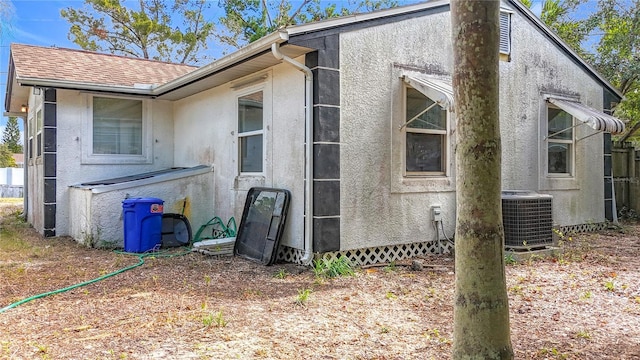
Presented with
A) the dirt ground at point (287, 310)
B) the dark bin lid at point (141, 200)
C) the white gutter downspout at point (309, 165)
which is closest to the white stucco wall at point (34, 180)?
the dark bin lid at point (141, 200)

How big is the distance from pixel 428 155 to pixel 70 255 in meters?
5.52

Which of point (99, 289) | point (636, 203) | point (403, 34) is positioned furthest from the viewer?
point (636, 203)

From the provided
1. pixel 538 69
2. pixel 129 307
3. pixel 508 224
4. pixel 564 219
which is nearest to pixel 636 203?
pixel 564 219

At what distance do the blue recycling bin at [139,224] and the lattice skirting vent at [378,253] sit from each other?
2381 millimetres

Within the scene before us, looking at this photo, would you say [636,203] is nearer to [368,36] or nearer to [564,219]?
[564,219]

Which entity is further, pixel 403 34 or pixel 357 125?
pixel 403 34

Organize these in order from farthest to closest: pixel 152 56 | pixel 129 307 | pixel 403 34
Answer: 1. pixel 152 56
2. pixel 403 34
3. pixel 129 307

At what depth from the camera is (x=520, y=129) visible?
25.6 ft

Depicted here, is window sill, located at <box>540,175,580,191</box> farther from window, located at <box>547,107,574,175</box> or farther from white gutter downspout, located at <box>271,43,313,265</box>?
white gutter downspout, located at <box>271,43,313,265</box>

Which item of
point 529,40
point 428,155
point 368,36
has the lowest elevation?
point 428,155

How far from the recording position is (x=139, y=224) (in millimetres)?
7105

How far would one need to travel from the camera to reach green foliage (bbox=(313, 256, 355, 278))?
5312mm

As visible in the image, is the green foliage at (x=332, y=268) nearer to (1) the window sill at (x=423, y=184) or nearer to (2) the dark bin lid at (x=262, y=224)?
(2) the dark bin lid at (x=262, y=224)

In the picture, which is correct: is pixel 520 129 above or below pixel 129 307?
above
